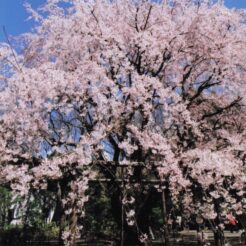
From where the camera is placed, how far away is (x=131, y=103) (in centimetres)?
1193

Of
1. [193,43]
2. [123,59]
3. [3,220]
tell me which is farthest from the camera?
[3,220]

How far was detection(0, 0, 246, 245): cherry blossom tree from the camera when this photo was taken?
1139 centimetres

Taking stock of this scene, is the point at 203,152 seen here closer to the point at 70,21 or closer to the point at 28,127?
the point at 28,127

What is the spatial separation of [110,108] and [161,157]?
6.87 feet

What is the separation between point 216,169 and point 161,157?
63.2 inches

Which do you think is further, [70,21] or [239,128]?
[239,128]

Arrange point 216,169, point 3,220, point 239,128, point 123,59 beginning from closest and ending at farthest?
point 216,169 → point 123,59 → point 239,128 → point 3,220

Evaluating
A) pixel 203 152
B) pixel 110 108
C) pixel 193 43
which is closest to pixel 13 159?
pixel 110 108

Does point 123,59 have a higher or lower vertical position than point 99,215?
higher

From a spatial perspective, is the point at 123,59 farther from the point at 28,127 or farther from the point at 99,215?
the point at 99,215

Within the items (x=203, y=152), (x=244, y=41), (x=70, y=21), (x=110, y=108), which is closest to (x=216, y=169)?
(x=203, y=152)

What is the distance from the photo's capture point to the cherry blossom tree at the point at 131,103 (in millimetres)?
11391

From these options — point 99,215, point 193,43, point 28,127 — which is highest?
point 193,43

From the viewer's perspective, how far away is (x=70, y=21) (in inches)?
525
